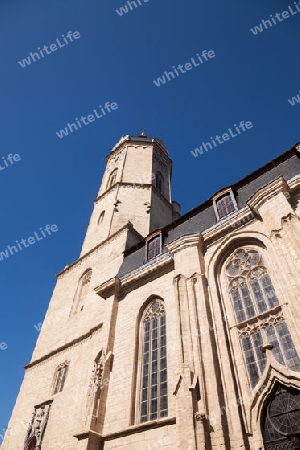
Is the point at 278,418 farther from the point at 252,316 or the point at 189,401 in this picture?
the point at 252,316

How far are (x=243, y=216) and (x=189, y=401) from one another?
7.06 meters

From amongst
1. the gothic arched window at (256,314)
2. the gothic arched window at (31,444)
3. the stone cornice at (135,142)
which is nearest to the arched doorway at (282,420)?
the gothic arched window at (256,314)

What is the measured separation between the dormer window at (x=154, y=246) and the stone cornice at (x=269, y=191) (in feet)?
19.4

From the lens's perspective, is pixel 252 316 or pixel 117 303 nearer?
pixel 252 316

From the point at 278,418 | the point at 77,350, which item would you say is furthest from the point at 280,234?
the point at 77,350

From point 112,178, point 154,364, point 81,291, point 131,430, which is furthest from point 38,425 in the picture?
point 112,178

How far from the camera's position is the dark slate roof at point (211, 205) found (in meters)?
13.7

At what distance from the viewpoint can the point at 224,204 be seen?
14.9 metres

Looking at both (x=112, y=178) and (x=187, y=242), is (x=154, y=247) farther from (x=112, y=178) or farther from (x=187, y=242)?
(x=112, y=178)

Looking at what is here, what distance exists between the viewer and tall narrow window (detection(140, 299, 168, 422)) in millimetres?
10531

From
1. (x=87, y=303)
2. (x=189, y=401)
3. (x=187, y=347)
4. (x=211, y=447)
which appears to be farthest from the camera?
(x=87, y=303)

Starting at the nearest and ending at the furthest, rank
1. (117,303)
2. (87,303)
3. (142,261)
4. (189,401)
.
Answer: (189,401)
(117,303)
(142,261)
(87,303)

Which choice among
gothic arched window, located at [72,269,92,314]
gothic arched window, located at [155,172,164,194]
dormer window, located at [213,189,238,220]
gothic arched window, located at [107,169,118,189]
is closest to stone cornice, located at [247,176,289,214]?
dormer window, located at [213,189,238,220]

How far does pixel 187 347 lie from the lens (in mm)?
10156
